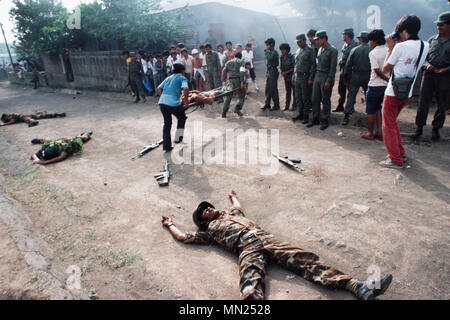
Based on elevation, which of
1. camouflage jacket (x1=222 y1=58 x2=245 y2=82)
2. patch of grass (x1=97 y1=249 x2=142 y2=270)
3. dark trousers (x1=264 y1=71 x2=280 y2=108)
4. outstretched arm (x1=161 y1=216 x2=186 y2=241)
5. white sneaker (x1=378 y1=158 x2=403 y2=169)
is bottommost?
patch of grass (x1=97 y1=249 x2=142 y2=270)

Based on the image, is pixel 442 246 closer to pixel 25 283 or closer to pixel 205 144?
pixel 25 283

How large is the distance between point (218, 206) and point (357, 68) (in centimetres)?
451

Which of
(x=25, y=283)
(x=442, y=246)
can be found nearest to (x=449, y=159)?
(x=442, y=246)

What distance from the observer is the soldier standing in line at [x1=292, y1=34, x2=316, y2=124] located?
670cm

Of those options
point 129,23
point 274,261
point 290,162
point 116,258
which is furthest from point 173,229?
point 129,23

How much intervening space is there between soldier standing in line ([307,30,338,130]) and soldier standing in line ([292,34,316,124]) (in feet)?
1.22

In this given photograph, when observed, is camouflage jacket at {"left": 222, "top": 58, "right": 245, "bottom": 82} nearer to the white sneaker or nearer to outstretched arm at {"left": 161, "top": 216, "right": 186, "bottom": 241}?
the white sneaker

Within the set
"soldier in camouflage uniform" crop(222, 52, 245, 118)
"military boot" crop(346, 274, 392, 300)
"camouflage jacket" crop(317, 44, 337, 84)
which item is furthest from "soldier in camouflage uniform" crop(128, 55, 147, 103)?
"military boot" crop(346, 274, 392, 300)

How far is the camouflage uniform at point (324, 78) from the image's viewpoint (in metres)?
6.10

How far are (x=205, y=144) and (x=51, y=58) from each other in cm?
1890

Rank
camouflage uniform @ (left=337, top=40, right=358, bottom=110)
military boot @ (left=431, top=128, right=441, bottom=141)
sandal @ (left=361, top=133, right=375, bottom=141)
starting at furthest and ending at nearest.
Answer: camouflage uniform @ (left=337, top=40, right=358, bottom=110)
sandal @ (left=361, top=133, right=375, bottom=141)
military boot @ (left=431, top=128, right=441, bottom=141)

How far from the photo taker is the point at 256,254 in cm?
281

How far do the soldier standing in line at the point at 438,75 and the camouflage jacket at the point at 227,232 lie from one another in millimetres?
4221
